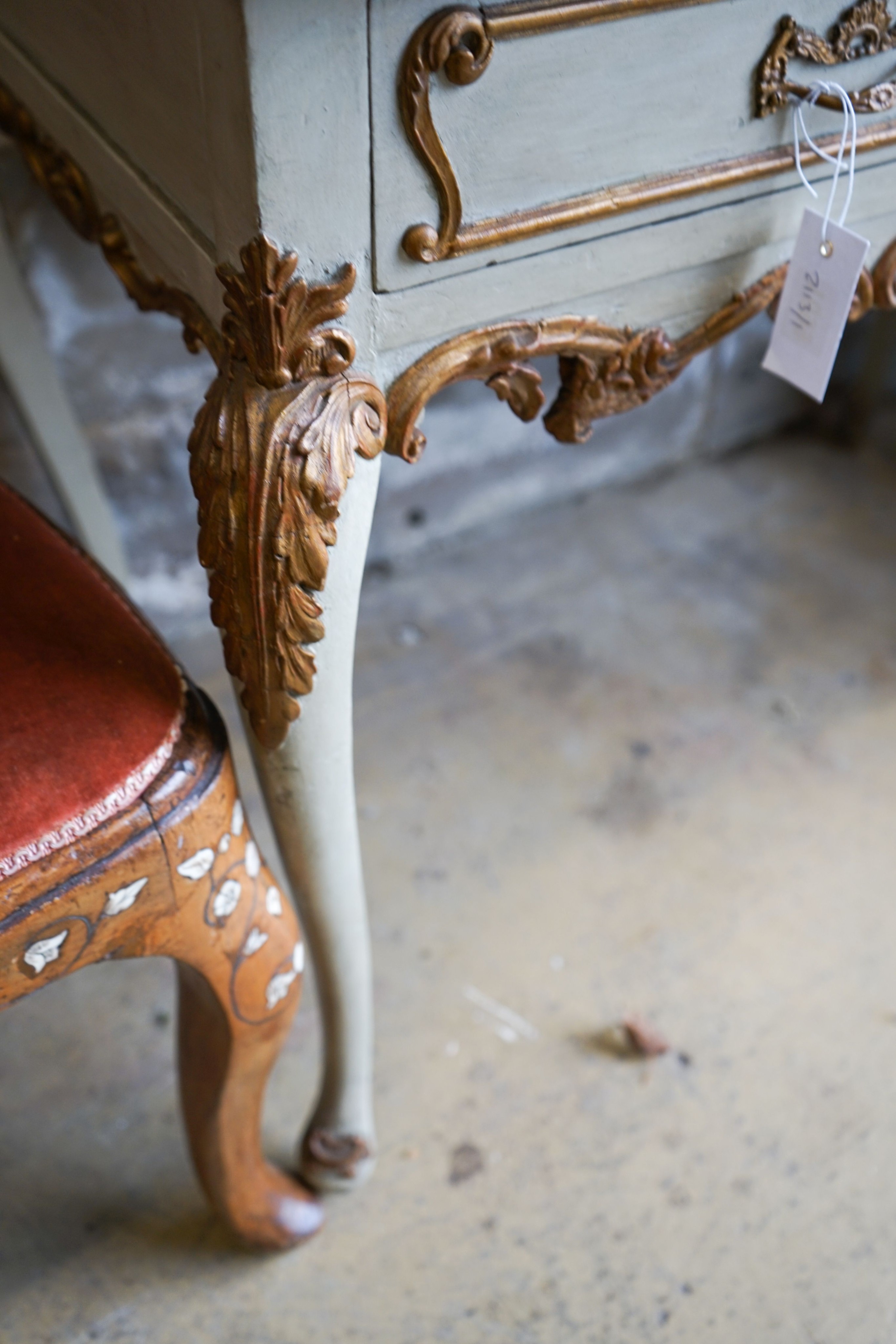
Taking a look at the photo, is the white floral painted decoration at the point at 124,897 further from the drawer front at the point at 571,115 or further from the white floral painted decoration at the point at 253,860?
the drawer front at the point at 571,115

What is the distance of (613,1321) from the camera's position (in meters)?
0.77

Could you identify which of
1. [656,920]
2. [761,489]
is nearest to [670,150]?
[656,920]

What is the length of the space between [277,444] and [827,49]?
0.35 metres

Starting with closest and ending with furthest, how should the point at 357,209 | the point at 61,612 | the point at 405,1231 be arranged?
the point at 357,209 < the point at 61,612 < the point at 405,1231

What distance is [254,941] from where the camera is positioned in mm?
601

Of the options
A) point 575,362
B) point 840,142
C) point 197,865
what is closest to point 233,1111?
point 197,865

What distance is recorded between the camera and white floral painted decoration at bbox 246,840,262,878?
579 mm

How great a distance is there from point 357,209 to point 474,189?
0.19 ft

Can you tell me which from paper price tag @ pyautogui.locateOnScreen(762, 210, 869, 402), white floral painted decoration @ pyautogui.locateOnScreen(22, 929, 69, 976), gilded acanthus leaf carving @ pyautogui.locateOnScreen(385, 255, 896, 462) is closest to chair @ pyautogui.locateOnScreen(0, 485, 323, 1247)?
white floral painted decoration @ pyautogui.locateOnScreen(22, 929, 69, 976)

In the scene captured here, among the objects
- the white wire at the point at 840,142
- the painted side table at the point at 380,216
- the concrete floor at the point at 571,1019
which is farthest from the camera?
the concrete floor at the point at 571,1019

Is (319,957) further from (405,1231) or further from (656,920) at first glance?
(656,920)

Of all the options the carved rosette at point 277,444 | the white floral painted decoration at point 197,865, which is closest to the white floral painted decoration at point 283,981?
the white floral painted decoration at point 197,865

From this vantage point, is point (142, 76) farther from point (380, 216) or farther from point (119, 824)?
point (119, 824)

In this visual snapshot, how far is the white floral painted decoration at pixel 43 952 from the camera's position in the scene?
1.63ft
